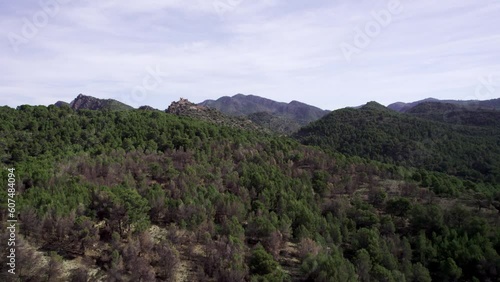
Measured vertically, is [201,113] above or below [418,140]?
above

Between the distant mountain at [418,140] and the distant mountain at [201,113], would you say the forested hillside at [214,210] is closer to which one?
the distant mountain at [418,140]

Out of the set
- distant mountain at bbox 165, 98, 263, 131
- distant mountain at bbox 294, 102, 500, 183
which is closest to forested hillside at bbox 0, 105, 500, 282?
distant mountain at bbox 294, 102, 500, 183

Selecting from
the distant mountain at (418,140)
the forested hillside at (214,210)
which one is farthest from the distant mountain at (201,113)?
the forested hillside at (214,210)

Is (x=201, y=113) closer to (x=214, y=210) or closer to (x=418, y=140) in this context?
(x=418, y=140)

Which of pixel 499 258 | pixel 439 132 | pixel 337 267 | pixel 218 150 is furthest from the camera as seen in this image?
pixel 439 132

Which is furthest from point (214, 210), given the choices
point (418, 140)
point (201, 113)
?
point (418, 140)

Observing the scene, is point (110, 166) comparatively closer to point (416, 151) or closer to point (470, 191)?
point (470, 191)

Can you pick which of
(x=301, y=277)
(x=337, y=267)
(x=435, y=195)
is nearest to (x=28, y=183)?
(x=301, y=277)
